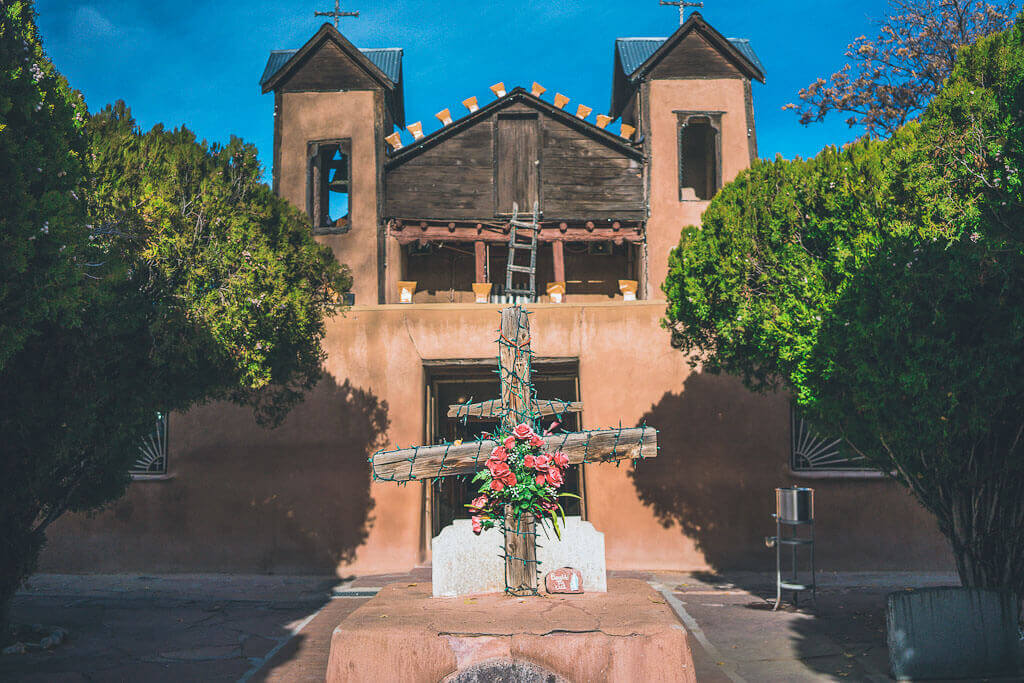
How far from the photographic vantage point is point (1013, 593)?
721 cm

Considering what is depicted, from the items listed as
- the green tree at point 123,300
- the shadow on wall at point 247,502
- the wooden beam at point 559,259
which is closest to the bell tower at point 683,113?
the wooden beam at point 559,259

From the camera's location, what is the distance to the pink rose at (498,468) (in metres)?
6.12

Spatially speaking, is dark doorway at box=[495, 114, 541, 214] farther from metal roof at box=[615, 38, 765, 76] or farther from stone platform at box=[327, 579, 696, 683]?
stone platform at box=[327, 579, 696, 683]

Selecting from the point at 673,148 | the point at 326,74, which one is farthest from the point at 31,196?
the point at 673,148

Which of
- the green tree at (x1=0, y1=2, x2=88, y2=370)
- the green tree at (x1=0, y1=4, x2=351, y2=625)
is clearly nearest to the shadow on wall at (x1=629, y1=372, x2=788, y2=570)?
the green tree at (x1=0, y1=4, x2=351, y2=625)

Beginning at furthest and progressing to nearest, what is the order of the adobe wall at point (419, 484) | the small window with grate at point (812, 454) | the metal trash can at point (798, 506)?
the small window with grate at point (812, 454) < the adobe wall at point (419, 484) < the metal trash can at point (798, 506)

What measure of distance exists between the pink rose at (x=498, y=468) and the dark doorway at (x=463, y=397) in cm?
660

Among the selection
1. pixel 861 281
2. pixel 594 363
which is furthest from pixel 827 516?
pixel 861 281

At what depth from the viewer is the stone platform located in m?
4.95

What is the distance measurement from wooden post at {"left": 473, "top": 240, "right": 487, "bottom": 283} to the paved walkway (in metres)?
7.00

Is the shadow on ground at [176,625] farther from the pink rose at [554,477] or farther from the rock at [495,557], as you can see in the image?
the pink rose at [554,477]

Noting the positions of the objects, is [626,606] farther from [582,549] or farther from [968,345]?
[968,345]

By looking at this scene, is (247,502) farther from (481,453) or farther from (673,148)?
(673,148)

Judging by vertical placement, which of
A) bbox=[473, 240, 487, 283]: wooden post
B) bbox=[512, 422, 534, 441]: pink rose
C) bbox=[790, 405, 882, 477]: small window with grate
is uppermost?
bbox=[473, 240, 487, 283]: wooden post
